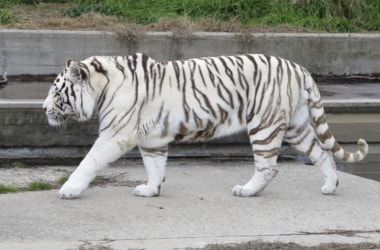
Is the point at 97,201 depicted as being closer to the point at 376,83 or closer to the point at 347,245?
the point at 347,245

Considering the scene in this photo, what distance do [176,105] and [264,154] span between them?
88 cm

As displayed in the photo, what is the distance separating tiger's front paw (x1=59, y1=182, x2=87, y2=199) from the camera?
7316 mm

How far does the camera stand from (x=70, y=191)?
7.32 meters

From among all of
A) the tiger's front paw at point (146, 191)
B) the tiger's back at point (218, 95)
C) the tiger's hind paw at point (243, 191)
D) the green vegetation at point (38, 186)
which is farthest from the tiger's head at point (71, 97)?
the tiger's hind paw at point (243, 191)

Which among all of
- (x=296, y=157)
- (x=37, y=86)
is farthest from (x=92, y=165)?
(x=37, y=86)

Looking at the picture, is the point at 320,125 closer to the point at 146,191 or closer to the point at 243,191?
the point at 243,191

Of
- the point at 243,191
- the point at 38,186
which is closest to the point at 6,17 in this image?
the point at 38,186

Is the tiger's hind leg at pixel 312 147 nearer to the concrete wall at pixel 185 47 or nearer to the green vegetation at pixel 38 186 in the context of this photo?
the green vegetation at pixel 38 186

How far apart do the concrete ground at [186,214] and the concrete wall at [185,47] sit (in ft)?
15.8

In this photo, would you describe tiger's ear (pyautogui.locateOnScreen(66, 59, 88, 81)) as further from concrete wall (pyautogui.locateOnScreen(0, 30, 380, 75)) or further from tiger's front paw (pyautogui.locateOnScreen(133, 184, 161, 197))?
concrete wall (pyautogui.locateOnScreen(0, 30, 380, 75))

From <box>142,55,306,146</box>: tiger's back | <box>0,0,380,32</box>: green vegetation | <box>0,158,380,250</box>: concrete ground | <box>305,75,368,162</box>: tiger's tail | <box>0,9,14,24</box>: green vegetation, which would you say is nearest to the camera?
<box>0,158,380,250</box>: concrete ground

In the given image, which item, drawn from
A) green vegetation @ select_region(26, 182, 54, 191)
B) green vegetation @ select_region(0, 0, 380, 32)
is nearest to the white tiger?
green vegetation @ select_region(26, 182, 54, 191)

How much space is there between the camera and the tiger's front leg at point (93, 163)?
7309 mm

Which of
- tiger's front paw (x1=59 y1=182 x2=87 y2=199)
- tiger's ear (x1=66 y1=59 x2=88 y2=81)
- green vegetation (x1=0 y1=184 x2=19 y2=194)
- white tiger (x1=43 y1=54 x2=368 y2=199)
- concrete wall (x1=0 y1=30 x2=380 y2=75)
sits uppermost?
tiger's ear (x1=66 y1=59 x2=88 y2=81)
